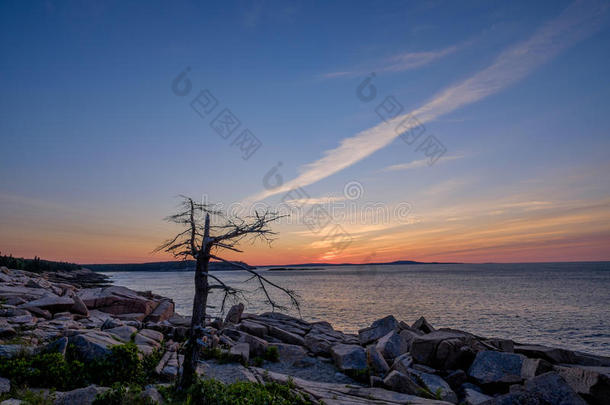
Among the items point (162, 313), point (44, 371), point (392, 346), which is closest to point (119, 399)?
point (44, 371)

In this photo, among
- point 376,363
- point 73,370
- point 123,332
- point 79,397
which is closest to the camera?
point 79,397

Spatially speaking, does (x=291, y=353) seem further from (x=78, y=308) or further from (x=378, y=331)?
(x=78, y=308)

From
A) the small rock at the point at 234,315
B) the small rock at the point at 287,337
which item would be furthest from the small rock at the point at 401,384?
the small rock at the point at 234,315

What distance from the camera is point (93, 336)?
41.1 ft

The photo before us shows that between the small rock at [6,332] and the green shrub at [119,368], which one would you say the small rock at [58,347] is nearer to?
the green shrub at [119,368]

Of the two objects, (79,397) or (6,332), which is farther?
(6,332)

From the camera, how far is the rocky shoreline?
405 inches

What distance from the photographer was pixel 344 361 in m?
14.8

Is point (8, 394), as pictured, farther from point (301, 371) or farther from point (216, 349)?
point (301, 371)

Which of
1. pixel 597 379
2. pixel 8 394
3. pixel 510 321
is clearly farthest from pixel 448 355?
pixel 510 321

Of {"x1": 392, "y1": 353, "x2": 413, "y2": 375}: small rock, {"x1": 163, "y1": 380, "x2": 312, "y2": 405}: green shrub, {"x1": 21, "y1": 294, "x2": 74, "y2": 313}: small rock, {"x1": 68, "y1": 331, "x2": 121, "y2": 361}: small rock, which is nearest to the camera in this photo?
{"x1": 163, "y1": 380, "x2": 312, "y2": 405}: green shrub

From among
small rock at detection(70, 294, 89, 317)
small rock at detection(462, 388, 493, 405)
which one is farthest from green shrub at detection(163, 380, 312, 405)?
small rock at detection(70, 294, 89, 317)

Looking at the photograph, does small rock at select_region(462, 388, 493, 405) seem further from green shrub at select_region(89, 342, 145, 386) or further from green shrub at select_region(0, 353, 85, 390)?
green shrub at select_region(0, 353, 85, 390)

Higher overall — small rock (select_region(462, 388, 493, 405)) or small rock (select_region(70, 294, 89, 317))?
small rock (select_region(70, 294, 89, 317))
